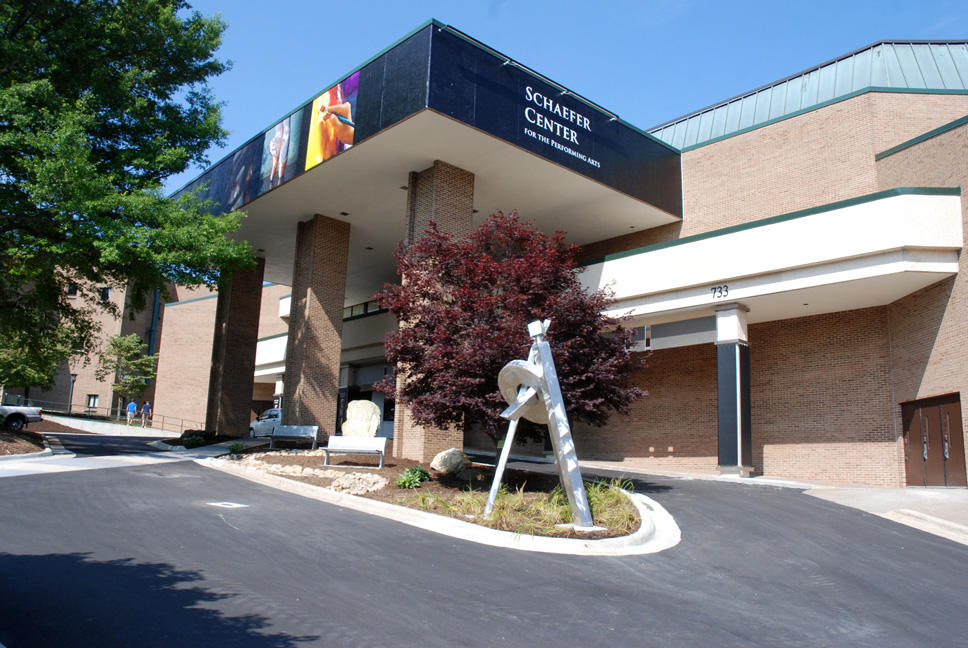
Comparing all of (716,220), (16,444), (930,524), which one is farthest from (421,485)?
(716,220)

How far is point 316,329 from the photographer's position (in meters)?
24.5

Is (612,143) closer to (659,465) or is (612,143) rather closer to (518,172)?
(518,172)

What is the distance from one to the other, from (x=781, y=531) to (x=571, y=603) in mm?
5570

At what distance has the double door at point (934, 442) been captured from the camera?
17016 mm

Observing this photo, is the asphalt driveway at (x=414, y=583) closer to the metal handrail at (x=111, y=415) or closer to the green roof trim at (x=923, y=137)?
the green roof trim at (x=923, y=137)

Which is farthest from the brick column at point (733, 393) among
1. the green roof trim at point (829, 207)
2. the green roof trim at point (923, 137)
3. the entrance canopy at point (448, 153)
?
the green roof trim at point (923, 137)

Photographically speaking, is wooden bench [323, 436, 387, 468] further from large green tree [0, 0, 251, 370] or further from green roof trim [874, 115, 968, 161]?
green roof trim [874, 115, 968, 161]

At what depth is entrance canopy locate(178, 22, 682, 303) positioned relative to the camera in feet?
59.0

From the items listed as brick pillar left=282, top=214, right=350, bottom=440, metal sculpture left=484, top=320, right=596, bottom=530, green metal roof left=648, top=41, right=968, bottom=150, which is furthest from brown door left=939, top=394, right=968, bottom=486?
brick pillar left=282, top=214, right=350, bottom=440

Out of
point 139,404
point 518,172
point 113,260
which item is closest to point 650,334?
point 518,172

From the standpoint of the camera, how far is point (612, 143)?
22.0 m

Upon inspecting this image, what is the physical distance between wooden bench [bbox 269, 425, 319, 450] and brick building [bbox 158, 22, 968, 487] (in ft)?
7.23

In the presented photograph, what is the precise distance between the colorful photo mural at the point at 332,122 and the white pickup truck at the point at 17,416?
55.1ft

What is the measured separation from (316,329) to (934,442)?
18680 mm
